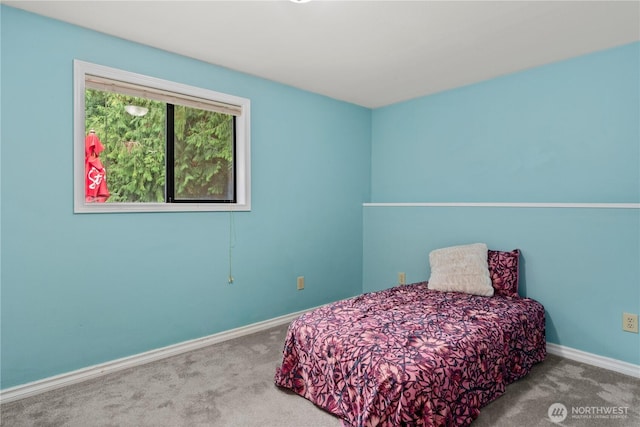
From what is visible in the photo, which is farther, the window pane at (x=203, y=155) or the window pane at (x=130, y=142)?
the window pane at (x=203, y=155)

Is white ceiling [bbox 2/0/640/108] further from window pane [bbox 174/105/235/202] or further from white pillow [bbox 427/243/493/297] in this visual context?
white pillow [bbox 427/243/493/297]

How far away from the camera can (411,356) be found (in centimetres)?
171

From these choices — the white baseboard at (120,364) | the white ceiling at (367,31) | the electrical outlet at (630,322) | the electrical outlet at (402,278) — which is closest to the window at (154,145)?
the white ceiling at (367,31)

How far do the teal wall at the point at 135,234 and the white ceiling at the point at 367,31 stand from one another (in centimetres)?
18

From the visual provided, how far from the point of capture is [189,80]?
274 cm

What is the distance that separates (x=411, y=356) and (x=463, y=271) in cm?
133

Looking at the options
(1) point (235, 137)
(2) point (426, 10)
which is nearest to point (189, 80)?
(1) point (235, 137)

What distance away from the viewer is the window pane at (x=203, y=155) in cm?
288

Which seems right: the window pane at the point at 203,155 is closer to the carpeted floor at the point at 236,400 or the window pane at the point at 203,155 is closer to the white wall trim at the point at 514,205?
the carpeted floor at the point at 236,400

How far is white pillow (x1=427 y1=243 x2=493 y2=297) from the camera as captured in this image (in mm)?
2764

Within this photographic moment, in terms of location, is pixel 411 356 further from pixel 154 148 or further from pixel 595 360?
pixel 154 148

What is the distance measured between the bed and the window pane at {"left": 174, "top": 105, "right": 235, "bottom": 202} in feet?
4.60

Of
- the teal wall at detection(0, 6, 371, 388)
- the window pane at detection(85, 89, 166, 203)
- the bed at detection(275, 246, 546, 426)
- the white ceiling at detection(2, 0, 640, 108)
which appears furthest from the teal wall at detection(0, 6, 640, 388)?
the bed at detection(275, 246, 546, 426)

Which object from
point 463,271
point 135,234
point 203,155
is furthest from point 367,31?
point 135,234
